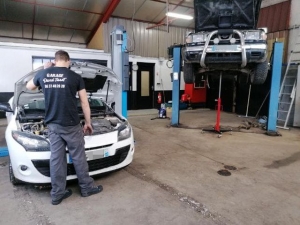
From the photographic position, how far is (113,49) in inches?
170

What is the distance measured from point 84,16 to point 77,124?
8.26 meters

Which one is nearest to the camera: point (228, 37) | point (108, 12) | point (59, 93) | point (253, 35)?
point (59, 93)

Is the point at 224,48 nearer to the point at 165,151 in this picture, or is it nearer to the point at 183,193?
the point at 165,151

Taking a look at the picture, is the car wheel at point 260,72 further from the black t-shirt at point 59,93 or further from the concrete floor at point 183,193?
the black t-shirt at point 59,93

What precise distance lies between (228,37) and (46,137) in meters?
3.53

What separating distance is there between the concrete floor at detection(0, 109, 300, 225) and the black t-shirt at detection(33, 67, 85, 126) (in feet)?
2.77

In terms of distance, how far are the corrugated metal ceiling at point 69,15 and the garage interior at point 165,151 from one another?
0.13 feet

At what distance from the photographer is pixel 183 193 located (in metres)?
2.44

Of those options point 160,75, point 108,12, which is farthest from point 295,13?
point 108,12

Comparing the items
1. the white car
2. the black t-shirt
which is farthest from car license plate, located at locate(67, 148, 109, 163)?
the black t-shirt

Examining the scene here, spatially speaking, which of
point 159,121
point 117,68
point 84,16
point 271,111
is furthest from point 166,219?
point 84,16

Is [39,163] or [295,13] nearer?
[39,163]

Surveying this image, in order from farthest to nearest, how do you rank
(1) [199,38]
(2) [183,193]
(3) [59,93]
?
(1) [199,38], (2) [183,193], (3) [59,93]

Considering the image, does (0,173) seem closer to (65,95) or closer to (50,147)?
(50,147)
